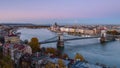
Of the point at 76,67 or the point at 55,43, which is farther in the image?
the point at 55,43

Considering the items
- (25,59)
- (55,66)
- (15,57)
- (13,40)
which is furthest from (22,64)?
(13,40)

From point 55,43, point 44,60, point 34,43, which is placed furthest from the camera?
point 55,43

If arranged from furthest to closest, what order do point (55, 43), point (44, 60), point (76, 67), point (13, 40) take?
point (55, 43) < point (13, 40) < point (44, 60) < point (76, 67)

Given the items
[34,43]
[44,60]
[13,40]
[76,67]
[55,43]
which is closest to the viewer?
[76,67]

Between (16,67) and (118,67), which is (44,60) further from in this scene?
(118,67)

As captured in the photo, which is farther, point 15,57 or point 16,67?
point 15,57

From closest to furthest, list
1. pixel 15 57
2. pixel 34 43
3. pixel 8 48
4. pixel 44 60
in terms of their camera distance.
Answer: pixel 44 60, pixel 15 57, pixel 8 48, pixel 34 43

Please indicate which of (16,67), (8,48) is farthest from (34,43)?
(16,67)

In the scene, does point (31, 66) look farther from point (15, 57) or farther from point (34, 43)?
point (34, 43)

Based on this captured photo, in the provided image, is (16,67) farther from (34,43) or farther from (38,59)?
(34,43)
